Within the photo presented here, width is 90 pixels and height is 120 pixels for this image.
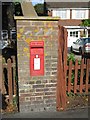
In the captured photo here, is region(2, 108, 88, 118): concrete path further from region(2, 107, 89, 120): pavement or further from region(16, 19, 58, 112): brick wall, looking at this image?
region(16, 19, 58, 112): brick wall

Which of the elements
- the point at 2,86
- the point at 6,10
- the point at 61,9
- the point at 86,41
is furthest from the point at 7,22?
the point at 61,9

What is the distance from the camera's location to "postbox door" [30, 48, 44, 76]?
18.7 feet

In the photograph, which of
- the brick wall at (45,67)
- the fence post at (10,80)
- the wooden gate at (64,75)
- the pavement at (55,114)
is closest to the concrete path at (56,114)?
the pavement at (55,114)

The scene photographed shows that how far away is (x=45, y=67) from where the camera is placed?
19.1 feet

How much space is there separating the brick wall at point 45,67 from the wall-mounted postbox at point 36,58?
2.5 inches

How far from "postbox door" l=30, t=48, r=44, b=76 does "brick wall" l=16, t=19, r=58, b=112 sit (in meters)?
0.06

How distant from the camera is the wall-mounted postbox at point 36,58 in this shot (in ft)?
18.5

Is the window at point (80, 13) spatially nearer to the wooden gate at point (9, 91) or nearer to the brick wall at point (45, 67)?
the wooden gate at point (9, 91)

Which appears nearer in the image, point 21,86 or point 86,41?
point 21,86

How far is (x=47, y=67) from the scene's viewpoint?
5.82 meters

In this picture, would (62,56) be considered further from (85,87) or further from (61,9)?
(61,9)

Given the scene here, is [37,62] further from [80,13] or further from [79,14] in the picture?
[80,13]

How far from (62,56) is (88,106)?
3.96 feet

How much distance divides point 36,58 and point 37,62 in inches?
3.2
